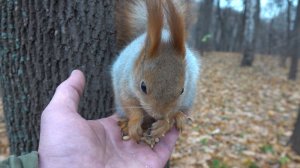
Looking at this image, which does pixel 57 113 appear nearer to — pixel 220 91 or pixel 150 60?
pixel 150 60

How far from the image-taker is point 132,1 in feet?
6.09

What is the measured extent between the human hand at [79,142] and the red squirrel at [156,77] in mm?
61

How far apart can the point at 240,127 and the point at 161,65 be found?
2797 mm

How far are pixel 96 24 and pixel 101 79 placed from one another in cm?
25

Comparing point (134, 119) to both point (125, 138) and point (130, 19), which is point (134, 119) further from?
point (130, 19)

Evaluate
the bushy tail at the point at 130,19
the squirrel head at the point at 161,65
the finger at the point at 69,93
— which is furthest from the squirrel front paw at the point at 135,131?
the bushy tail at the point at 130,19

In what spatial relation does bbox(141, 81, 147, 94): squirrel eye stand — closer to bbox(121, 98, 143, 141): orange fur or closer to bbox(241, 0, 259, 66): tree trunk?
bbox(121, 98, 143, 141): orange fur

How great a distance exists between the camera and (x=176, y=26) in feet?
4.48

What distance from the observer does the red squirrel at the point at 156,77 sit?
54.0 inches

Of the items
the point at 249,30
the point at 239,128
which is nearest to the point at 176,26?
the point at 239,128

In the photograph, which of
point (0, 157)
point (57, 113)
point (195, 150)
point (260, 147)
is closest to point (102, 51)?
point (57, 113)

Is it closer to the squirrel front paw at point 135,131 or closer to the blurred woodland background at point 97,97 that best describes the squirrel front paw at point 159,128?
the squirrel front paw at point 135,131

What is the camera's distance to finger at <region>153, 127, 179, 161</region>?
1.59m

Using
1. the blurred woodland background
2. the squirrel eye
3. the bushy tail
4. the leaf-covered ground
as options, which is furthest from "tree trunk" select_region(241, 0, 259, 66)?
the squirrel eye
